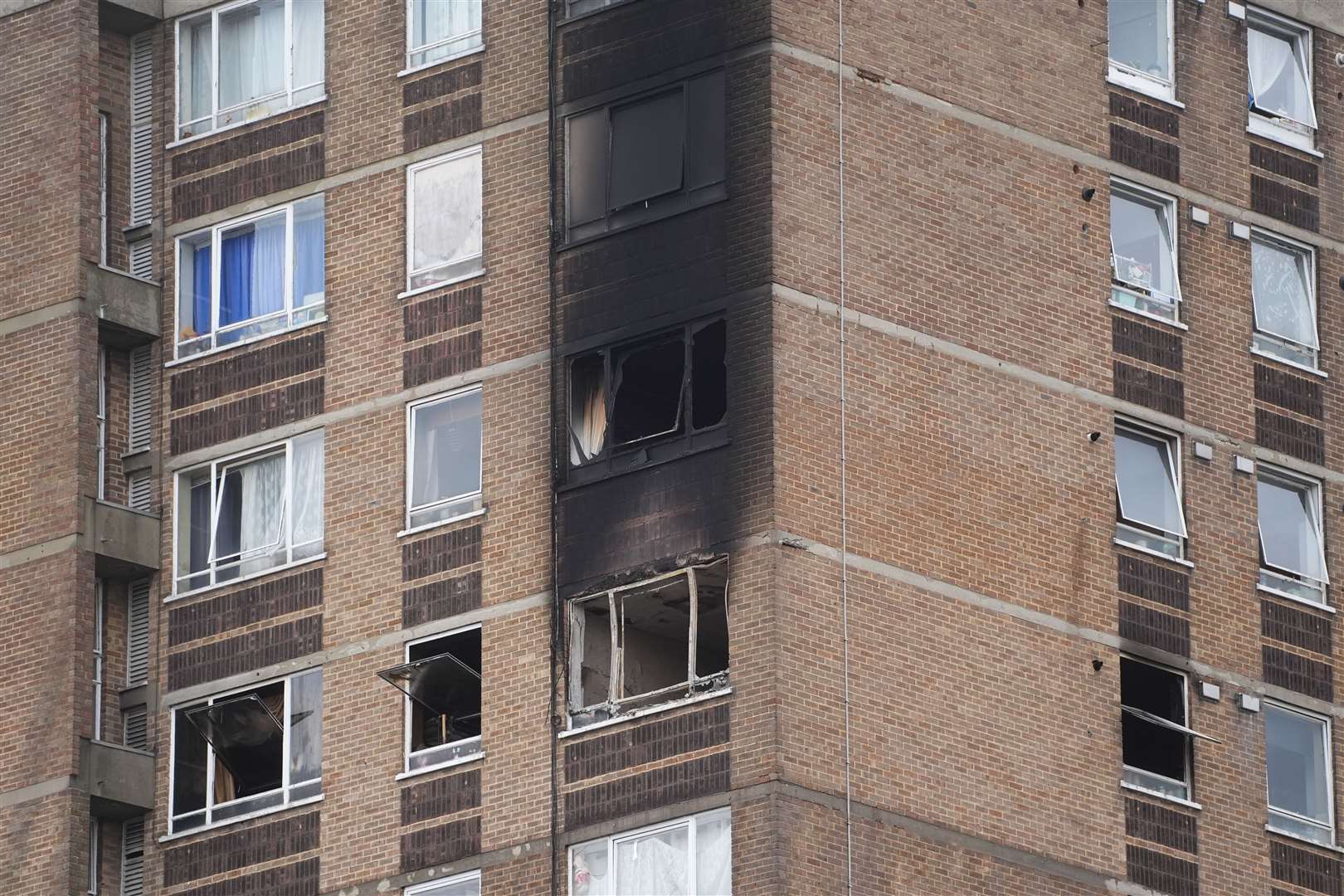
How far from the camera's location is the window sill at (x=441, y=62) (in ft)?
190

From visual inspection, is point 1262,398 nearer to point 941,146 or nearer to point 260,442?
point 941,146

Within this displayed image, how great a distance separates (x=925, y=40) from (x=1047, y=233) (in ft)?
10.6

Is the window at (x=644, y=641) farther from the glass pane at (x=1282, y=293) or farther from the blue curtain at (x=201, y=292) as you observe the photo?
the glass pane at (x=1282, y=293)

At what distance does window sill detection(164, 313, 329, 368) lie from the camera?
58.6 metres

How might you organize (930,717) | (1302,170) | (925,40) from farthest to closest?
(1302,170), (925,40), (930,717)

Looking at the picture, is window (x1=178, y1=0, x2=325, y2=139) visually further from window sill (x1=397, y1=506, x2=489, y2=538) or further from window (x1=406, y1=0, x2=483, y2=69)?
window sill (x1=397, y1=506, x2=489, y2=538)

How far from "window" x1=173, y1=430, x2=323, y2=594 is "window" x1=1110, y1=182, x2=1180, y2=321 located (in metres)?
11.8

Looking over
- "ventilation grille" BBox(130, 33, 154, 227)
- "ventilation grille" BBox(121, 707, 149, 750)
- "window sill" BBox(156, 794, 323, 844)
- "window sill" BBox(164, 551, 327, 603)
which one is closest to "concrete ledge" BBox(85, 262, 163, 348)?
"ventilation grille" BBox(130, 33, 154, 227)

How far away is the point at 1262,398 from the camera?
59.0 metres

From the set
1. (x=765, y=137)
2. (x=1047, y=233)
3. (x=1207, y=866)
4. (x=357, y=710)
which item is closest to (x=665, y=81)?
(x=765, y=137)

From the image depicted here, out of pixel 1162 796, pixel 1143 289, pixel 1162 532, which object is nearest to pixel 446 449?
pixel 1162 532

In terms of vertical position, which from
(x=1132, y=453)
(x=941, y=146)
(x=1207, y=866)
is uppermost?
(x=941, y=146)

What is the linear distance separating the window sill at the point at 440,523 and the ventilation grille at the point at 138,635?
474 centimetres

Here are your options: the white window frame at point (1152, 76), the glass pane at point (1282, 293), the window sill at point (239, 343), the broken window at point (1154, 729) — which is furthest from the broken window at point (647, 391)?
the glass pane at point (1282, 293)
